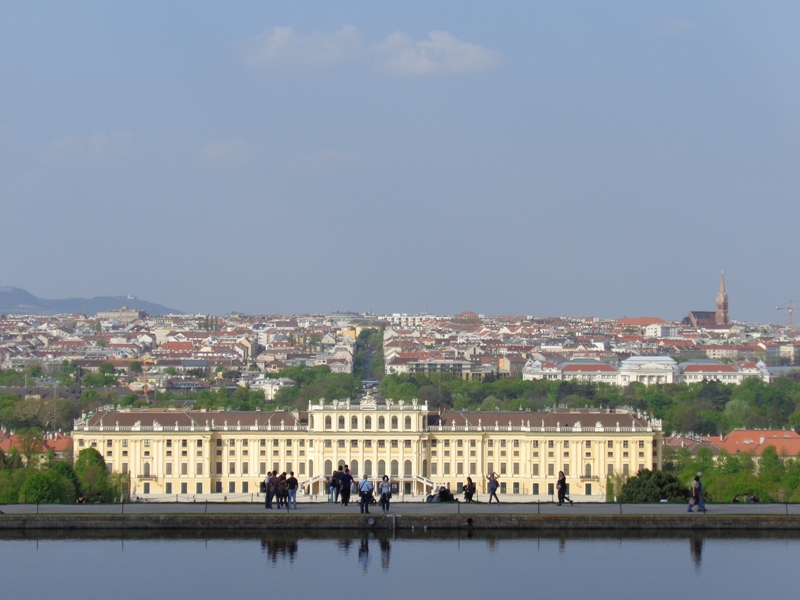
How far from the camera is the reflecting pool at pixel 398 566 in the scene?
28.7m

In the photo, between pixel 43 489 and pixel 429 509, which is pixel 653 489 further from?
pixel 43 489

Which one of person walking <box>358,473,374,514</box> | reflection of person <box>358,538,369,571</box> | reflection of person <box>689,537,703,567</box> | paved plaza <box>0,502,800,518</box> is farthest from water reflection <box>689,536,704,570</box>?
person walking <box>358,473,374,514</box>

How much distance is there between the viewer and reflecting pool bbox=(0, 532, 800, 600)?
28672 millimetres

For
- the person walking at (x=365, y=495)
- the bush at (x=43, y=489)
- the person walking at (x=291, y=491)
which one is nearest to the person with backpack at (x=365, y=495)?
the person walking at (x=365, y=495)

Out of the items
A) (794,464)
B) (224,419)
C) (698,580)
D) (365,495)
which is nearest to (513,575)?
(698,580)

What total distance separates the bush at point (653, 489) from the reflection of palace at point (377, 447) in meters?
22.4

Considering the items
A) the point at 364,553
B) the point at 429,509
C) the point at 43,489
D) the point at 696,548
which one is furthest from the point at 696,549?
the point at 43,489

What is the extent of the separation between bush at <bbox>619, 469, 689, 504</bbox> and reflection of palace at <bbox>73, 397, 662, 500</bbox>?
22.4 m

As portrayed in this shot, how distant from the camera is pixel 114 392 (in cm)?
12900

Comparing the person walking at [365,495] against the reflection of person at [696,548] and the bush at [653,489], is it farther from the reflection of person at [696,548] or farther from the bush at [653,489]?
the bush at [653,489]

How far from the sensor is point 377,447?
78.9 meters

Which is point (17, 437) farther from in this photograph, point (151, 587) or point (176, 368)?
point (176, 368)

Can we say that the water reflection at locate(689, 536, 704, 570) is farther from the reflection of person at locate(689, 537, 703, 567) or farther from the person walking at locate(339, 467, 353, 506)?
the person walking at locate(339, 467, 353, 506)

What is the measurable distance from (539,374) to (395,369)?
13.9 meters
